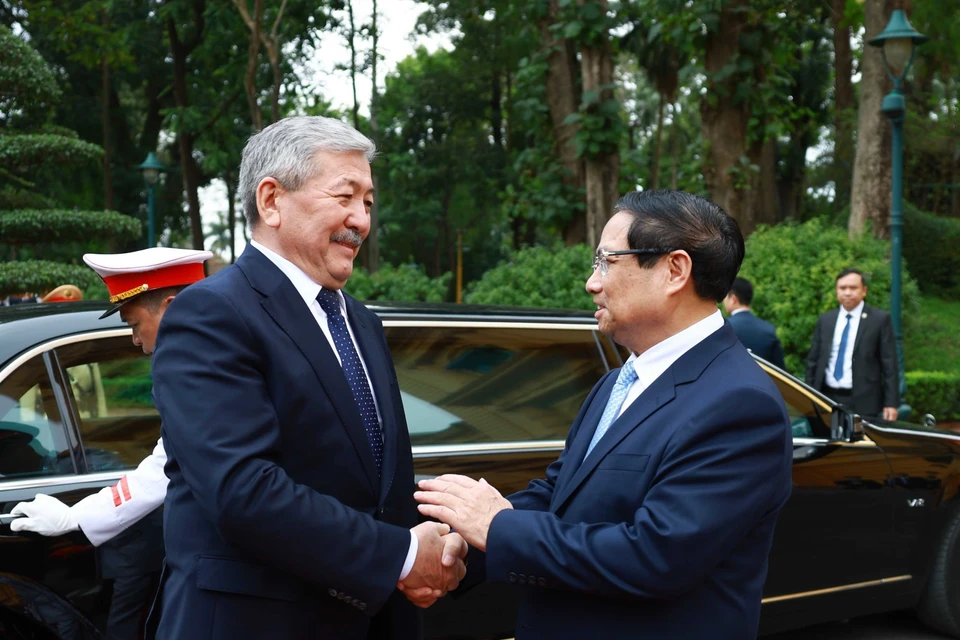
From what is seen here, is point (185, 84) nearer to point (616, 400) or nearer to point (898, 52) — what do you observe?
point (898, 52)

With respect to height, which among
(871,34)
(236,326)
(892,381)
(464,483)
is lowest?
(892,381)

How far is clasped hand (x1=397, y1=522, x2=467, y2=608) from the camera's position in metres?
2.30

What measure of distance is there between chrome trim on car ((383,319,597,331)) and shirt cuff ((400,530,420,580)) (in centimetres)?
158

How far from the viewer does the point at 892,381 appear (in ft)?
26.0

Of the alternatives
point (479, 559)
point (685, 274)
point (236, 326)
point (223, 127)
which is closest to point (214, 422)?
point (236, 326)

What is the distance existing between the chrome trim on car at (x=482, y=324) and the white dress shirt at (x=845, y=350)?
466cm

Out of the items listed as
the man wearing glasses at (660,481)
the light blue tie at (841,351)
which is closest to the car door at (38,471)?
the man wearing glasses at (660,481)

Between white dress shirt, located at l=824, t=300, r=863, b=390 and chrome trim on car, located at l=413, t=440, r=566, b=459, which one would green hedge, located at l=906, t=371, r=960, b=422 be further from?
chrome trim on car, located at l=413, t=440, r=566, b=459

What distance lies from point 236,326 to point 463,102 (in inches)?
1277

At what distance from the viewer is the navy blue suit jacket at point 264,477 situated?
2070 mm

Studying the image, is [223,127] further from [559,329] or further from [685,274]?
[685,274]

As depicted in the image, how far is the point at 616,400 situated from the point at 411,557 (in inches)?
23.4

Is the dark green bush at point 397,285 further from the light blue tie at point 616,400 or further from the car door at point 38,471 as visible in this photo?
the light blue tie at point 616,400

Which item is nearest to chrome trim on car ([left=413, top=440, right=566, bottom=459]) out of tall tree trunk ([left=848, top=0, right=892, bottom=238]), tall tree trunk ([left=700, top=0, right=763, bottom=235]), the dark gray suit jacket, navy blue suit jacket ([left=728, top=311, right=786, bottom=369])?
navy blue suit jacket ([left=728, top=311, right=786, bottom=369])
